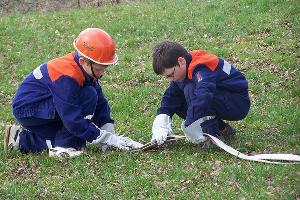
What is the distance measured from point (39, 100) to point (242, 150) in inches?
96.4

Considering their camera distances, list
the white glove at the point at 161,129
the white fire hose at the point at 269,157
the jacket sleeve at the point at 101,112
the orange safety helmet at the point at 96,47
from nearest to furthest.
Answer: the white fire hose at the point at 269,157, the orange safety helmet at the point at 96,47, the white glove at the point at 161,129, the jacket sleeve at the point at 101,112

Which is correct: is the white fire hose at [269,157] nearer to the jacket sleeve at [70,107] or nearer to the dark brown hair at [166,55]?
the dark brown hair at [166,55]

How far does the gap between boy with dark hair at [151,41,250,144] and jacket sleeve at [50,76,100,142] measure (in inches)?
33.0

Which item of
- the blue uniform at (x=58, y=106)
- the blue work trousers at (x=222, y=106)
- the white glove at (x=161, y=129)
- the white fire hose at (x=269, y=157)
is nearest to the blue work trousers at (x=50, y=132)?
the blue uniform at (x=58, y=106)

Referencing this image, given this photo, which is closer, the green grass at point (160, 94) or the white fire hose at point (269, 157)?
the green grass at point (160, 94)

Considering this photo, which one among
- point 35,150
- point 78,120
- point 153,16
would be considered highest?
point 78,120

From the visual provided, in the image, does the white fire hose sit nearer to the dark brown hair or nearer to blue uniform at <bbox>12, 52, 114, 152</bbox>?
the dark brown hair

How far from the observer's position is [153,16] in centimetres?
1617

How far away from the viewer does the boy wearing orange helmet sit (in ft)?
22.1

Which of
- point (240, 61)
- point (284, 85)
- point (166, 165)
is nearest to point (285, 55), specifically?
point (240, 61)

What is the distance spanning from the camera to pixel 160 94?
10.2 m

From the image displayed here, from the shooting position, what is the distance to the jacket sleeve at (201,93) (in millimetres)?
6562

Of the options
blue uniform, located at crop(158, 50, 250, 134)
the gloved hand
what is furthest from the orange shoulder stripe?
the gloved hand

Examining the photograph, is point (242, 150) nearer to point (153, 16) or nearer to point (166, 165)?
point (166, 165)
